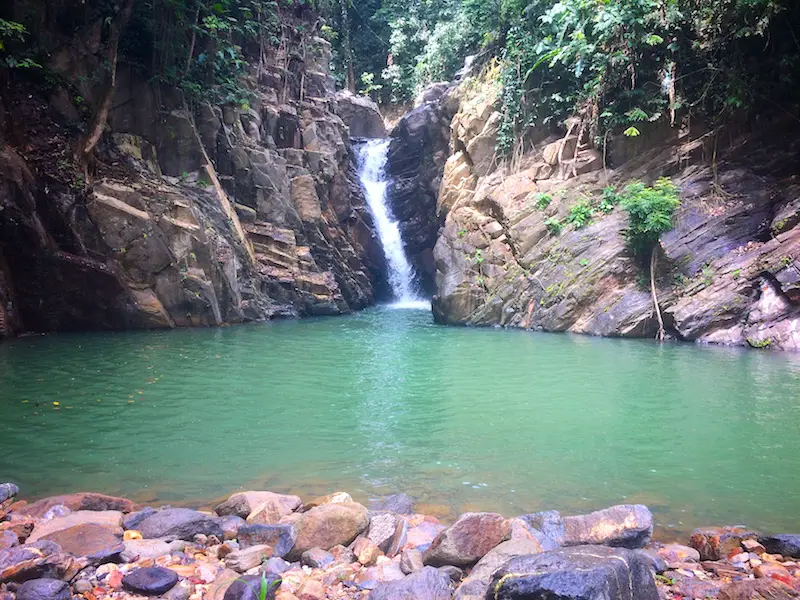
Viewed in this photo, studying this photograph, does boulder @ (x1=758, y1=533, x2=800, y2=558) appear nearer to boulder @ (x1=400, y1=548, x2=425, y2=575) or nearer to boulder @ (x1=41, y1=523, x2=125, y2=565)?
boulder @ (x1=400, y1=548, x2=425, y2=575)

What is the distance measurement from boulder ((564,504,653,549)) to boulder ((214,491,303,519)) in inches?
84.2

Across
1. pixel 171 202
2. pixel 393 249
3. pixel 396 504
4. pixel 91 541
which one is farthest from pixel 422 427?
pixel 393 249

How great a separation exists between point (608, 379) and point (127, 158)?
1582 cm

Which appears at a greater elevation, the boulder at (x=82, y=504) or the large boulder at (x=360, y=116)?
the large boulder at (x=360, y=116)

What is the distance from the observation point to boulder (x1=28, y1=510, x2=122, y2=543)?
369cm

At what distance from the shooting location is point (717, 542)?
3.68m

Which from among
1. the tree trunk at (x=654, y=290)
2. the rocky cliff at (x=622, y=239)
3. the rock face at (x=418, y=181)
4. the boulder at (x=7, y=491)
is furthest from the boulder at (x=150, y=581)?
the rock face at (x=418, y=181)

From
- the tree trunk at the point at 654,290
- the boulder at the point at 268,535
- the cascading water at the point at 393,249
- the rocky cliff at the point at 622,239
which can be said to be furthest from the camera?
the cascading water at the point at 393,249

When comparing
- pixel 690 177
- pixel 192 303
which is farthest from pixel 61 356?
pixel 690 177

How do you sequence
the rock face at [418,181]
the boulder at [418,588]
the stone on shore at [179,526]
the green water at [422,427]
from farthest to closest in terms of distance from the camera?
the rock face at [418,181], the green water at [422,427], the stone on shore at [179,526], the boulder at [418,588]

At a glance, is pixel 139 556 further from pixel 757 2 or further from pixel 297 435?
pixel 757 2

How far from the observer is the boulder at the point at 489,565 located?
2957 millimetres

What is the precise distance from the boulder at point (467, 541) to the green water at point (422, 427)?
101 centimetres

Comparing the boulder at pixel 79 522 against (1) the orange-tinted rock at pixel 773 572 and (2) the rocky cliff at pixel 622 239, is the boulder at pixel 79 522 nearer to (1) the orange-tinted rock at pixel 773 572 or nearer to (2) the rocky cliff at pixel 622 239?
(1) the orange-tinted rock at pixel 773 572
